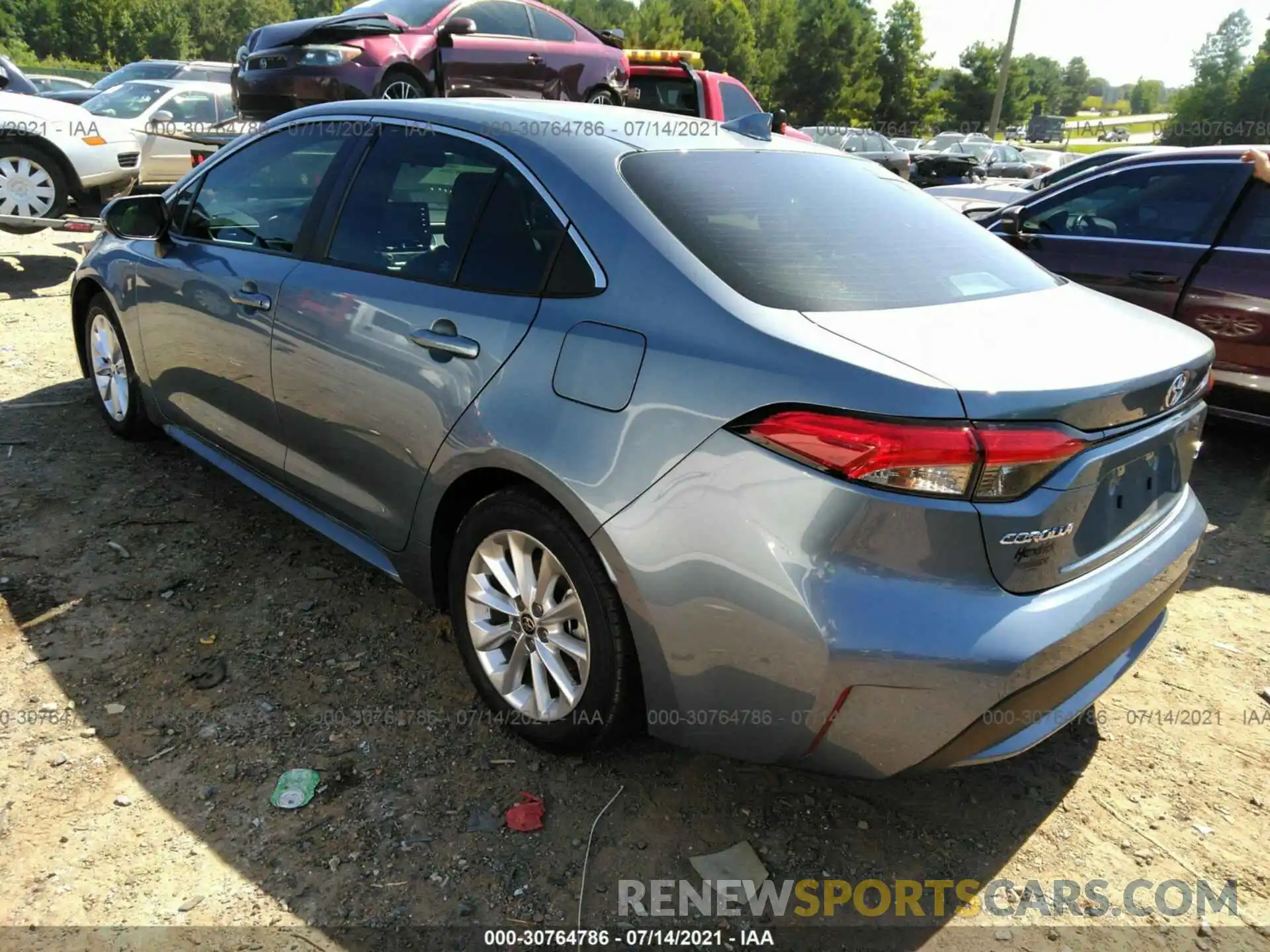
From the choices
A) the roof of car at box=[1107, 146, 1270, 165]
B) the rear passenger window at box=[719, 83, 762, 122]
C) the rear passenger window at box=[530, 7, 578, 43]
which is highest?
the rear passenger window at box=[530, 7, 578, 43]

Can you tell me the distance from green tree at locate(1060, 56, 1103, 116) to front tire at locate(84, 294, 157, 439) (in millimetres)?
118334

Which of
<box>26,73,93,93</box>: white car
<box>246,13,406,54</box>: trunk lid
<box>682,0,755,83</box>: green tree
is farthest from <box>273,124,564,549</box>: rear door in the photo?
<box>682,0,755,83</box>: green tree

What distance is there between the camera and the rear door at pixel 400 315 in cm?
243

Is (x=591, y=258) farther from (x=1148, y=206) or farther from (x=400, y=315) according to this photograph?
(x=1148, y=206)

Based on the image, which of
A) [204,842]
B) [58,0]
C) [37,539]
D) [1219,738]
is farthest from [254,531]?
[58,0]

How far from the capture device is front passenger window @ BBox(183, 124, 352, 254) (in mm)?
3156

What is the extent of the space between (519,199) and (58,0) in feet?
208

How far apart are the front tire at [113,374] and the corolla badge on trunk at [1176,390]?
4.03 meters

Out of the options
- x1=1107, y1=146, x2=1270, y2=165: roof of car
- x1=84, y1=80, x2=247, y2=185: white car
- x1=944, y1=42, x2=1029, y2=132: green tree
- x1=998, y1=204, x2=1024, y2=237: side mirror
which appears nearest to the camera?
x1=1107, y1=146, x2=1270, y2=165: roof of car

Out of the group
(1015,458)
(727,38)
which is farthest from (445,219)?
(727,38)

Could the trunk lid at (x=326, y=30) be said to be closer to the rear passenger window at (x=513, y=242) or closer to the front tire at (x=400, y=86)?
the front tire at (x=400, y=86)

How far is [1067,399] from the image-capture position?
1.84 metres

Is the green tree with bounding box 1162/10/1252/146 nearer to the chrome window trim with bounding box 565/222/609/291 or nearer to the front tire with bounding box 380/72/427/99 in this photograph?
the front tire with bounding box 380/72/427/99

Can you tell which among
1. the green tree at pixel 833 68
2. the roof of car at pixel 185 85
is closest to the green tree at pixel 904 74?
the green tree at pixel 833 68
